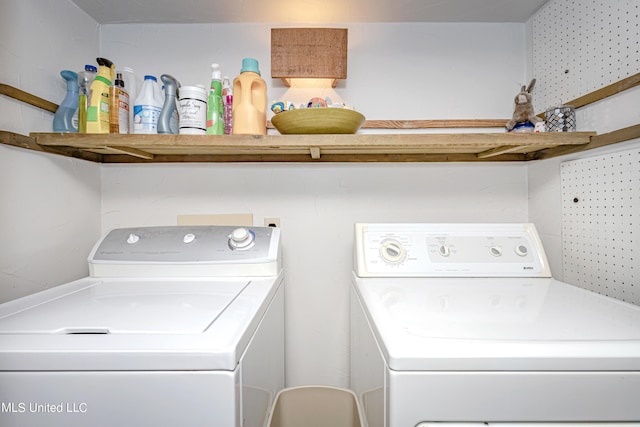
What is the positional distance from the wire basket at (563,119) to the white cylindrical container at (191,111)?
1.30 meters

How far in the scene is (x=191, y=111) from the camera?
1.10 m

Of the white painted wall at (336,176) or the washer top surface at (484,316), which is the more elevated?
the white painted wall at (336,176)

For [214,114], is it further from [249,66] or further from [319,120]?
[319,120]

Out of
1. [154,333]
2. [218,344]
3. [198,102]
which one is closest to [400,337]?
[218,344]

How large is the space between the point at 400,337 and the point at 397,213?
2.88 feet

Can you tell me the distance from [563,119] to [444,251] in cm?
65

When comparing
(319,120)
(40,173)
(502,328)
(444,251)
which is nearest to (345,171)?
(319,120)

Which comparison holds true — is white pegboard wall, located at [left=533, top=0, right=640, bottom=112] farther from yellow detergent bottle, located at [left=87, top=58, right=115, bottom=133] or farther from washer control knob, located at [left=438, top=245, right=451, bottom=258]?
yellow detergent bottle, located at [left=87, top=58, right=115, bottom=133]

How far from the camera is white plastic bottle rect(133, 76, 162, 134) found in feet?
3.66

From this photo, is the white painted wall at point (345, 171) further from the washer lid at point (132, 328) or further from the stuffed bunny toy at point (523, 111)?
the washer lid at point (132, 328)

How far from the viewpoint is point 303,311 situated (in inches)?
57.0

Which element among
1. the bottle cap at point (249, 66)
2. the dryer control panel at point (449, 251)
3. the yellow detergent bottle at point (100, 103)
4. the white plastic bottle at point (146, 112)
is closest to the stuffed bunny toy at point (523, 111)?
the dryer control panel at point (449, 251)

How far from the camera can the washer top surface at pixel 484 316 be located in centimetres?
57

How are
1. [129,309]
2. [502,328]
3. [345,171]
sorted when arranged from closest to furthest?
[502,328], [129,309], [345,171]
